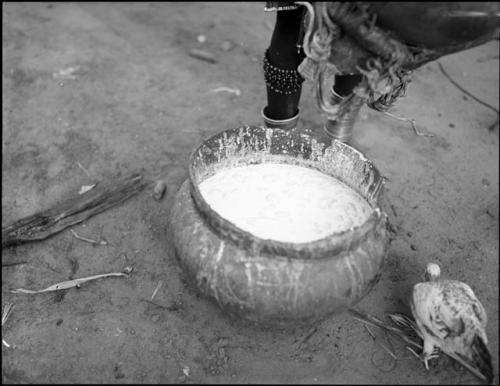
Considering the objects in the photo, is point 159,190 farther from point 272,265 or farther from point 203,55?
point 203,55

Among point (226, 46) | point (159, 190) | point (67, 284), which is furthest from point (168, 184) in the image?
point (226, 46)

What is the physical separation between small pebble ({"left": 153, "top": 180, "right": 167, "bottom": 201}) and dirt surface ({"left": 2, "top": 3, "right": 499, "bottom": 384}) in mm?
34

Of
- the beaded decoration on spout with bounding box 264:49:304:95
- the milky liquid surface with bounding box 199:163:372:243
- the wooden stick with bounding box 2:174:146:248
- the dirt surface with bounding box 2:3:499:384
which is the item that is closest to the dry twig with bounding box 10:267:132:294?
the dirt surface with bounding box 2:3:499:384

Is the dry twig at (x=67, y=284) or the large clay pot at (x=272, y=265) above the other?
the large clay pot at (x=272, y=265)

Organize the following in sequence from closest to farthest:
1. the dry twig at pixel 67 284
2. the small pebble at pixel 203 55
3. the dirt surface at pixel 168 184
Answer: the dirt surface at pixel 168 184 → the dry twig at pixel 67 284 → the small pebble at pixel 203 55

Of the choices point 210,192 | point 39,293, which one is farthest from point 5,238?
point 210,192

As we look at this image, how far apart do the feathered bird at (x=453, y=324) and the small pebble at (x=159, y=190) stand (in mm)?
1473

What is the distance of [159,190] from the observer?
2.46m

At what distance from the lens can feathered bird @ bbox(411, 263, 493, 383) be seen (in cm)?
156

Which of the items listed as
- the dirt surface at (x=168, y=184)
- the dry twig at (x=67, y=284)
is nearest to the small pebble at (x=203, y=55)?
the dirt surface at (x=168, y=184)

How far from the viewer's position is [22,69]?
11.3 feet

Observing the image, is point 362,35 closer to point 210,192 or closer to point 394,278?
point 210,192

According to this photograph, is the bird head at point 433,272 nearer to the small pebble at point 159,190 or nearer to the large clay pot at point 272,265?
the large clay pot at point 272,265

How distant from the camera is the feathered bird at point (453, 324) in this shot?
5.13 feet
